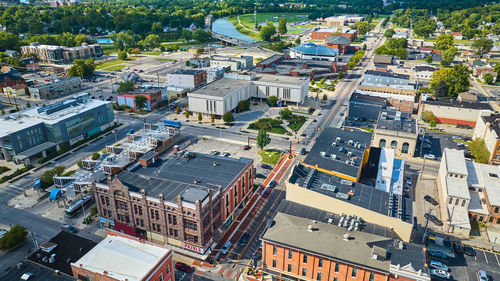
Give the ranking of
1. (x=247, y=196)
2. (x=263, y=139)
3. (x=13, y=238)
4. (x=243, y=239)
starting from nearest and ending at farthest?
(x=13, y=238)
(x=243, y=239)
(x=247, y=196)
(x=263, y=139)

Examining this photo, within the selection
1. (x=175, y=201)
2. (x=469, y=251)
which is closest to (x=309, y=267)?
(x=175, y=201)

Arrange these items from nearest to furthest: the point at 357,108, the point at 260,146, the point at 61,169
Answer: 1. the point at 61,169
2. the point at 260,146
3. the point at 357,108

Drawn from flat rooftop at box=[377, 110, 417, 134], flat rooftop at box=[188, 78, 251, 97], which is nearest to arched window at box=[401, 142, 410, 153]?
flat rooftop at box=[377, 110, 417, 134]

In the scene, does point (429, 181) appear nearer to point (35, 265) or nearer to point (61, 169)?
point (35, 265)

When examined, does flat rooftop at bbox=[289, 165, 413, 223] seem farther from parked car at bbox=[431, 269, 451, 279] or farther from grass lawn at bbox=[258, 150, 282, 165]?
grass lawn at bbox=[258, 150, 282, 165]

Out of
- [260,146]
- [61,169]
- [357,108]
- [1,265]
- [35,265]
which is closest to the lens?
[35,265]

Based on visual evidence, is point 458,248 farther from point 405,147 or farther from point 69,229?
point 69,229

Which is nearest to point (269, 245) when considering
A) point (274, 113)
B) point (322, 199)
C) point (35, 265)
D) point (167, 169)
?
point (322, 199)
